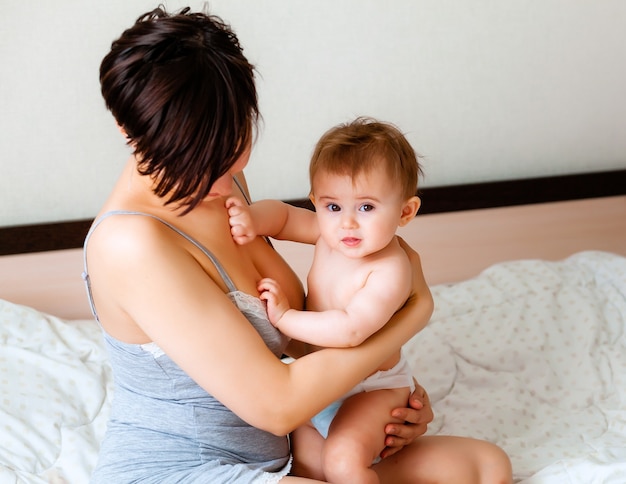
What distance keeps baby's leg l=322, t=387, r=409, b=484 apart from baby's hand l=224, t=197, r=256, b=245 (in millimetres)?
363

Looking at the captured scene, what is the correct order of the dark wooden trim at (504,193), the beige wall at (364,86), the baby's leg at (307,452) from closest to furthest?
the baby's leg at (307,452)
the beige wall at (364,86)
the dark wooden trim at (504,193)

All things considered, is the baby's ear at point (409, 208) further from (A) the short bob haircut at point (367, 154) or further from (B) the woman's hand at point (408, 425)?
(B) the woman's hand at point (408, 425)

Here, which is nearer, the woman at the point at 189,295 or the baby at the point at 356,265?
the woman at the point at 189,295

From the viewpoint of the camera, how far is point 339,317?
1338 mm

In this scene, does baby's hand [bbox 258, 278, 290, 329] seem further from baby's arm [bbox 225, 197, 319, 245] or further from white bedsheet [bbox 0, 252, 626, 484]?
white bedsheet [bbox 0, 252, 626, 484]

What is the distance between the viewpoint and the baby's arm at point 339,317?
4.35ft

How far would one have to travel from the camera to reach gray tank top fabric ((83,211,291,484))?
4.15 ft

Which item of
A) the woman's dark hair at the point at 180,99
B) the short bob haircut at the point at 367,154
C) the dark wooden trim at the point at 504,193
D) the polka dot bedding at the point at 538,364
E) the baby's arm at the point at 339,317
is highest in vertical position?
the woman's dark hair at the point at 180,99

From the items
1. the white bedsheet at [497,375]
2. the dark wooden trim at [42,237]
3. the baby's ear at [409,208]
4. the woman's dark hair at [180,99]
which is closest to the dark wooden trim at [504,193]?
the dark wooden trim at [42,237]

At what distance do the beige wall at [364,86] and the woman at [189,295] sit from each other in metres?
1.08

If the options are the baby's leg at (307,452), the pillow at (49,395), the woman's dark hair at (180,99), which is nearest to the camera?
the woman's dark hair at (180,99)

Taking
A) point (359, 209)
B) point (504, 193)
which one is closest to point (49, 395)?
point (359, 209)

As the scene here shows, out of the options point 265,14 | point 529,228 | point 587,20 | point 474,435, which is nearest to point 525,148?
point 529,228

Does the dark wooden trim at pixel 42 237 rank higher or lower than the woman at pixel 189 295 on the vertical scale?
lower
